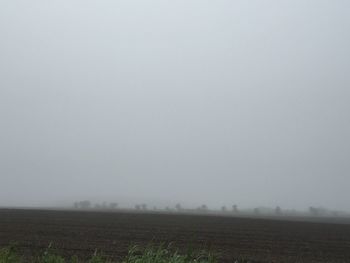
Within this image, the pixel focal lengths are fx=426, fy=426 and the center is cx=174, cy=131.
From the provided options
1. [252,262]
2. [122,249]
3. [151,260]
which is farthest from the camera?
[122,249]

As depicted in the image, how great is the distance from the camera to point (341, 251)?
3388 centimetres

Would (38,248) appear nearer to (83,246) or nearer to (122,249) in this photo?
(83,246)

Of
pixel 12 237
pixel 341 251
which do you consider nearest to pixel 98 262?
pixel 12 237

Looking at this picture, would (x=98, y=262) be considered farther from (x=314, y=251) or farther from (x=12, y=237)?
(x=314, y=251)

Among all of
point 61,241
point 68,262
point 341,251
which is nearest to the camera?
point 68,262

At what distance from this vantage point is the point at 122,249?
27.1 metres

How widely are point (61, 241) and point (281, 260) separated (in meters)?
15.7

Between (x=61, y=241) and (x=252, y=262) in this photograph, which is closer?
(x=252, y=262)

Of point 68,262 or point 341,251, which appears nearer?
point 68,262

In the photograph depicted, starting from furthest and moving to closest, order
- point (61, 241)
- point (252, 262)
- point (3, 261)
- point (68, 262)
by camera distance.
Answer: point (61, 241) → point (252, 262) → point (68, 262) → point (3, 261)

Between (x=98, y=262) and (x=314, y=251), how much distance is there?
877 inches

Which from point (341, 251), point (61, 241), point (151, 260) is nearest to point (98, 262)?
point (151, 260)

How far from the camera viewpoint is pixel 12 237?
32000 millimetres

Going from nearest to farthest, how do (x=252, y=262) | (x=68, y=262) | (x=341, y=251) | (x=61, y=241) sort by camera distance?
1. (x=68, y=262)
2. (x=252, y=262)
3. (x=61, y=241)
4. (x=341, y=251)
